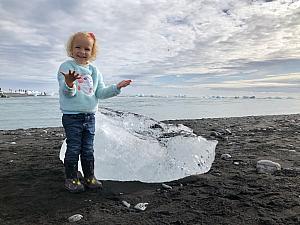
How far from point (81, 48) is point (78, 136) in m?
0.88

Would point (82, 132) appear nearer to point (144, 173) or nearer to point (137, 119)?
point (144, 173)

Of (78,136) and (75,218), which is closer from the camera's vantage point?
(75,218)

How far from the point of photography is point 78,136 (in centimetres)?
318

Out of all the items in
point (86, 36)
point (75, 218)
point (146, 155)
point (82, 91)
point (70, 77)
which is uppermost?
point (86, 36)

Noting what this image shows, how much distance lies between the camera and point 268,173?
11.6 ft

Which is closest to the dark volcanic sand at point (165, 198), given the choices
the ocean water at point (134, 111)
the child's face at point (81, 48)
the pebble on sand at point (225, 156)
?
the pebble on sand at point (225, 156)

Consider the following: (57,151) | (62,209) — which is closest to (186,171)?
(62,209)

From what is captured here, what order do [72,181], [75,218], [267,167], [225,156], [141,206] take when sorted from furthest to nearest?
[225,156], [267,167], [72,181], [141,206], [75,218]

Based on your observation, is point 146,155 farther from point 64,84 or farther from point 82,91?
point 64,84

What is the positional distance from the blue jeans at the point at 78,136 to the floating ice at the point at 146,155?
0.34m

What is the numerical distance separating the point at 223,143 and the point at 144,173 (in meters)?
2.57

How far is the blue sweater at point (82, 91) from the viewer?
10.4 ft

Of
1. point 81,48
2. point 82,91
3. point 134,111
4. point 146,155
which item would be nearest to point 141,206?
point 146,155

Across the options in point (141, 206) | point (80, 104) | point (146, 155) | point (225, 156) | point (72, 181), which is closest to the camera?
point (141, 206)
